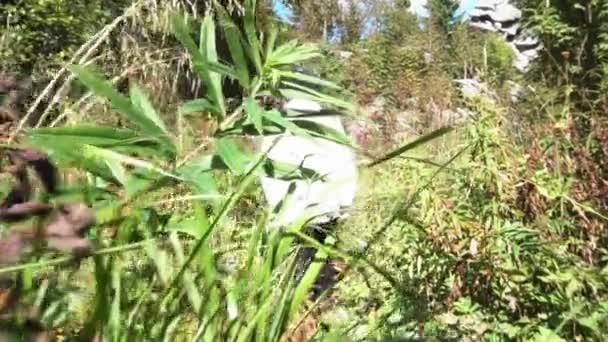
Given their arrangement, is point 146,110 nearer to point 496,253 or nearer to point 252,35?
point 252,35

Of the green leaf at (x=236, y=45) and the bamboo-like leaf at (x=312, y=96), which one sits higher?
the green leaf at (x=236, y=45)

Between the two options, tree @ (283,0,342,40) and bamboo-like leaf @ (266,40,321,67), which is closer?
bamboo-like leaf @ (266,40,321,67)

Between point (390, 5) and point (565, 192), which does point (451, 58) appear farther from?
point (565, 192)

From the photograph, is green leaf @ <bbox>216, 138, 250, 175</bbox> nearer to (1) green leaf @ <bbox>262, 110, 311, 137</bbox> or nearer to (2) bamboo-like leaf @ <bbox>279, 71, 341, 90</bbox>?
(1) green leaf @ <bbox>262, 110, 311, 137</bbox>

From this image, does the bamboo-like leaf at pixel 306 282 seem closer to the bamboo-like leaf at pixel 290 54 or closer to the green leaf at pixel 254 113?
the green leaf at pixel 254 113

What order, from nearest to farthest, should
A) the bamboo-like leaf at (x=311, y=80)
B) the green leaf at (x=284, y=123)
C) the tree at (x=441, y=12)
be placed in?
the green leaf at (x=284, y=123), the bamboo-like leaf at (x=311, y=80), the tree at (x=441, y=12)

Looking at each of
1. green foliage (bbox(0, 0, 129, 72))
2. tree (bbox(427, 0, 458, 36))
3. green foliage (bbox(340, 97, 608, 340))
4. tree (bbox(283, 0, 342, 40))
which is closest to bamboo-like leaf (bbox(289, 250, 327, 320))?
green foliage (bbox(340, 97, 608, 340))

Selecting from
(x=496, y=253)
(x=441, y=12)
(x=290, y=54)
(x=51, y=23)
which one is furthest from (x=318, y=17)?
(x=290, y=54)

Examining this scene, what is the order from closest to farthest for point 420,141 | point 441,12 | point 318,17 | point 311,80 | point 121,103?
point 420,141 < point 121,103 < point 311,80 < point 318,17 < point 441,12

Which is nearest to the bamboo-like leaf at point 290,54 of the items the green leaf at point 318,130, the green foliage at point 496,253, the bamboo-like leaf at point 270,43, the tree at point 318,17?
the bamboo-like leaf at point 270,43

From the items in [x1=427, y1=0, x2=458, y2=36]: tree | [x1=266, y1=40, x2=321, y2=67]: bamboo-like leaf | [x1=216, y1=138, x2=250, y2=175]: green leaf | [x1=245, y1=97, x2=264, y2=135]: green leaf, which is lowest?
[x1=427, y1=0, x2=458, y2=36]: tree

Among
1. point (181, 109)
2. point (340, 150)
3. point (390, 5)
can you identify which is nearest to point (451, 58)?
point (390, 5)

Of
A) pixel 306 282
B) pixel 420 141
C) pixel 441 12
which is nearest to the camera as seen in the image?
pixel 420 141

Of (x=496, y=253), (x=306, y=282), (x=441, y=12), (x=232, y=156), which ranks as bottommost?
(x=441, y=12)
